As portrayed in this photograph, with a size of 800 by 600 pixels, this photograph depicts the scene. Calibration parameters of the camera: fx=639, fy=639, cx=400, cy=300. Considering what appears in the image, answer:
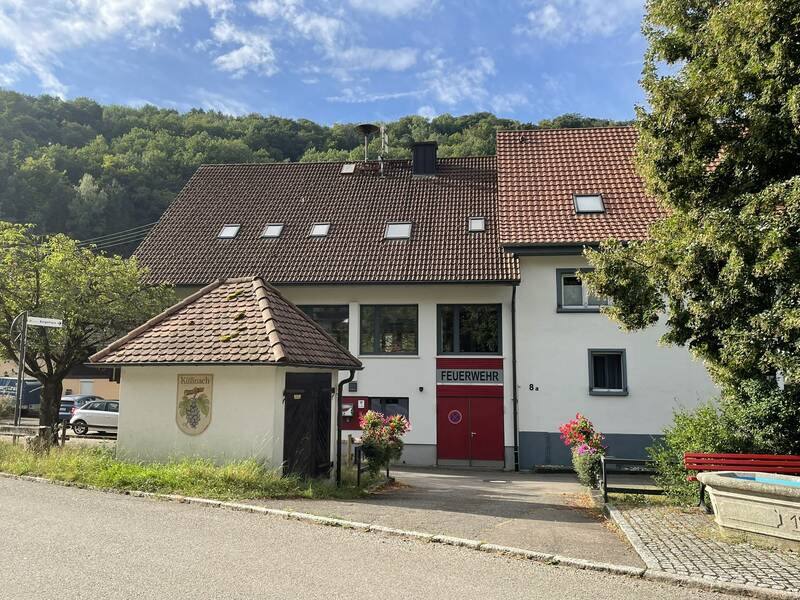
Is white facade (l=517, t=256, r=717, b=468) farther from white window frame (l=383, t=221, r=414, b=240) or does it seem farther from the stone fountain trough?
the stone fountain trough

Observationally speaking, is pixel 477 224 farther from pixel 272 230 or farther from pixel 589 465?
pixel 589 465

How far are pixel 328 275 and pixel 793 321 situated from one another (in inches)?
572

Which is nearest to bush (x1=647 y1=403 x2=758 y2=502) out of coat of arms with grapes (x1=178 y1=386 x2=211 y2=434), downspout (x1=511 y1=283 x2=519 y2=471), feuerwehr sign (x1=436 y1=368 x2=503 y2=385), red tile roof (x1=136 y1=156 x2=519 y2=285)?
downspout (x1=511 y1=283 x2=519 y2=471)

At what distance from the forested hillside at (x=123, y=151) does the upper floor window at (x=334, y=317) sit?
89.7ft

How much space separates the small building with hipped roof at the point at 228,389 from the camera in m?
11.8

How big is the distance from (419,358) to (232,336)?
8740mm

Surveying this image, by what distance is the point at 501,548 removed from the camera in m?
7.75

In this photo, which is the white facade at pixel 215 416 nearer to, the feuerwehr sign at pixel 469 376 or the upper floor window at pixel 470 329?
the feuerwehr sign at pixel 469 376

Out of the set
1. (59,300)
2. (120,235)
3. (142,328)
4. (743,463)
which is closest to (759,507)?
(743,463)

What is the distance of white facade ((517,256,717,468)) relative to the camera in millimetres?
18531

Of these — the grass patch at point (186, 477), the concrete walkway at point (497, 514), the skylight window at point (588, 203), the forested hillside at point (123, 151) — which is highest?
the forested hillside at point (123, 151)

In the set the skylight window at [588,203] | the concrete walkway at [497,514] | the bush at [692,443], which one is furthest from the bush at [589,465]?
the skylight window at [588,203]

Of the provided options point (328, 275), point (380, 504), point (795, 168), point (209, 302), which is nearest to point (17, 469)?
point (209, 302)

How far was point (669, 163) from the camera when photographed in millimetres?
10234
